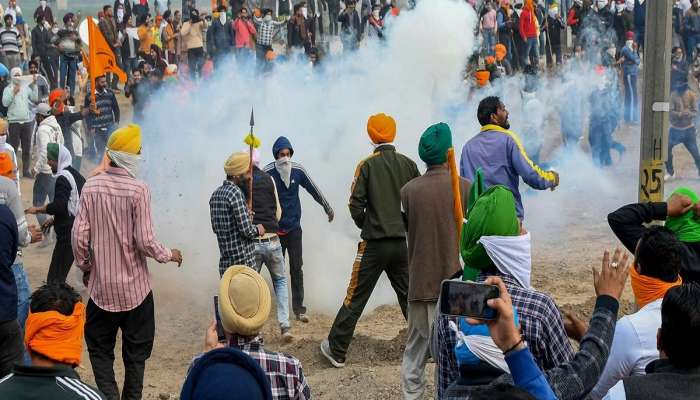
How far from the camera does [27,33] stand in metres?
23.8

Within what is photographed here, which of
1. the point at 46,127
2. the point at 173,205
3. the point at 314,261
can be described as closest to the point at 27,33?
the point at 46,127

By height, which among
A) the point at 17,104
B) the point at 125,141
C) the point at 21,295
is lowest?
the point at 21,295

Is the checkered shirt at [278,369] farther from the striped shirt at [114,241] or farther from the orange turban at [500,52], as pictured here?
the orange turban at [500,52]

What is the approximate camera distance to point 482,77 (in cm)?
1753

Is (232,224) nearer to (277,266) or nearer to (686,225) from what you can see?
(277,266)

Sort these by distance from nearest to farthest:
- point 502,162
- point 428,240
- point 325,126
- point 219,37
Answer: point 428,240 < point 502,162 < point 325,126 < point 219,37

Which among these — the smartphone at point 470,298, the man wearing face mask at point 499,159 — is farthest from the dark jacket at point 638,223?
the smartphone at point 470,298

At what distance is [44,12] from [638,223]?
2142 centimetres

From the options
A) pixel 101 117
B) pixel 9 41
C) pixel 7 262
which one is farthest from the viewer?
pixel 9 41

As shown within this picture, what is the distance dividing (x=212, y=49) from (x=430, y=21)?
7977 millimetres

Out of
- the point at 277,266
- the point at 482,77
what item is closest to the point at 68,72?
the point at 482,77

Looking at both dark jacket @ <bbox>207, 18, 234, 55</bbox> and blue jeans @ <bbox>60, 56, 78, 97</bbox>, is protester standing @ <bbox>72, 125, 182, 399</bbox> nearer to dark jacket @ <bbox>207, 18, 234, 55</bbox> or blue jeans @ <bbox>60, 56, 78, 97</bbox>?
dark jacket @ <bbox>207, 18, 234, 55</bbox>

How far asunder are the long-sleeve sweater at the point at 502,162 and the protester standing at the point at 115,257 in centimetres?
214

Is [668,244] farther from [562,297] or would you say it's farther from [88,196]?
[562,297]
